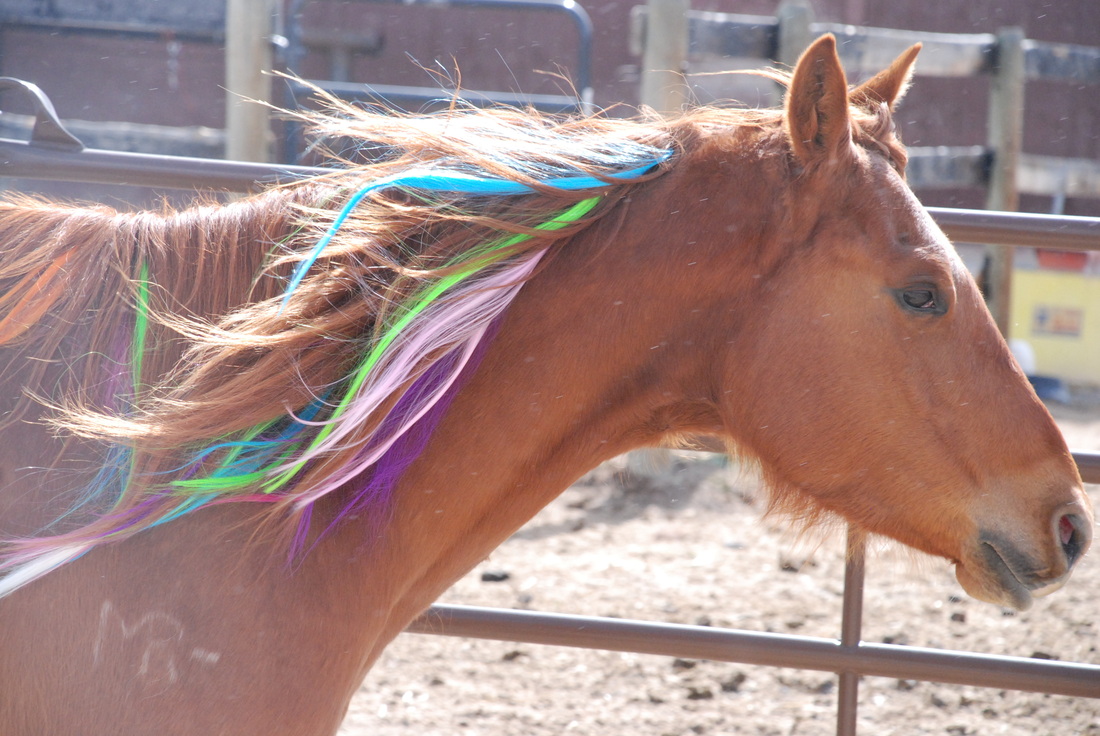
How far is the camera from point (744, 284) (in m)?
1.62

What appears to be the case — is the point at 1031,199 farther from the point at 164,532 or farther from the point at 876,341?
the point at 164,532

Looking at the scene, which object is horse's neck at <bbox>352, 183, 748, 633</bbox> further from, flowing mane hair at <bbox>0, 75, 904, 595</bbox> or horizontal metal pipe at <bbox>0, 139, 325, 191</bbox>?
horizontal metal pipe at <bbox>0, 139, 325, 191</bbox>

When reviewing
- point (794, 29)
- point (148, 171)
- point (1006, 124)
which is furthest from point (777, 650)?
point (1006, 124)

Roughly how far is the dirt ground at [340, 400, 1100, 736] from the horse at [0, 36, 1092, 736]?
0.52 metres

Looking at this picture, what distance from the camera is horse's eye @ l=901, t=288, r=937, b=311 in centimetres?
160

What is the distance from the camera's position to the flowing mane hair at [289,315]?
4.98 ft

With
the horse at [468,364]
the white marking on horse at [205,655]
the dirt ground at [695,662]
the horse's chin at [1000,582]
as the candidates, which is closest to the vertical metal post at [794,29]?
the dirt ground at [695,662]

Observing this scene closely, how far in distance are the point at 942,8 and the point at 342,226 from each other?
9397 mm

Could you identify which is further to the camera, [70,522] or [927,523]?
[927,523]

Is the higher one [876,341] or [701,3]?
[701,3]

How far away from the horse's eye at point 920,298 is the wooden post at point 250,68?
3.78 metres

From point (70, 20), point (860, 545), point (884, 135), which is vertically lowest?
point (860, 545)

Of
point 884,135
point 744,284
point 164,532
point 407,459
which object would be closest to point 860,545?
point 744,284

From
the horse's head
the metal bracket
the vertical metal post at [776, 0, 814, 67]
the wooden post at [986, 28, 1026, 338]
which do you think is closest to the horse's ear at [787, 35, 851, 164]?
the horse's head
